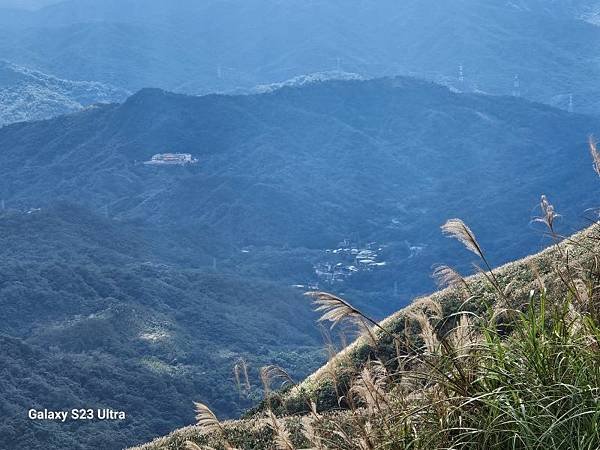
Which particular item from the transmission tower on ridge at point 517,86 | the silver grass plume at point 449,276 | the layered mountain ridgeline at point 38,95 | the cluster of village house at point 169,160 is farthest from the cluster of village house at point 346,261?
the transmission tower on ridge at point 517,86

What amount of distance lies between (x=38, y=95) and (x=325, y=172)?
5731 cm

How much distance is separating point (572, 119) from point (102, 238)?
78.1 m

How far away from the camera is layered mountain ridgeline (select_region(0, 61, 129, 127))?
136 metres

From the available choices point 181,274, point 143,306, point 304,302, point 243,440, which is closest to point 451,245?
point 304,302

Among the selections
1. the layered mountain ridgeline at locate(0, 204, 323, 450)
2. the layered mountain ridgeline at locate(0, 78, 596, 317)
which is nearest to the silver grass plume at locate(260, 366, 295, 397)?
the layered mountain ridgeline at locate(0, 204, 323, 450)

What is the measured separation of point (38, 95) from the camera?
5738 inches

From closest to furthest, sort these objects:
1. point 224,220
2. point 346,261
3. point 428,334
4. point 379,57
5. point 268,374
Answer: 1. point 428,334
2. point 268,374
3. point 346,261
4. point 224,220
5. point 379,57

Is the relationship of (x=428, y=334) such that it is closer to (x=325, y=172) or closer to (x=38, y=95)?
(x=325, y=172)

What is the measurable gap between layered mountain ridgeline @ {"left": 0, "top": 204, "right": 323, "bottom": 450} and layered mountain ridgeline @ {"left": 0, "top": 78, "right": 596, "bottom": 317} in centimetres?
1123

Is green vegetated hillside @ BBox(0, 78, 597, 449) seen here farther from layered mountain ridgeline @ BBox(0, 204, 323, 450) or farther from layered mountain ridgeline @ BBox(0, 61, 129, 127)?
layered mountain ridgeline @ BBox(0, 61, 129, 127)

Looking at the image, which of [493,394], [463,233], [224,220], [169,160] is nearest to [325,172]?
[169,160]

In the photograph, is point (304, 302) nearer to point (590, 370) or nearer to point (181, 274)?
point (181, 274)

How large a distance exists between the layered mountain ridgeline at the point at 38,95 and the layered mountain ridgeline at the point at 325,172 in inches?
930

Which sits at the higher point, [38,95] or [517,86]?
[517,86]
